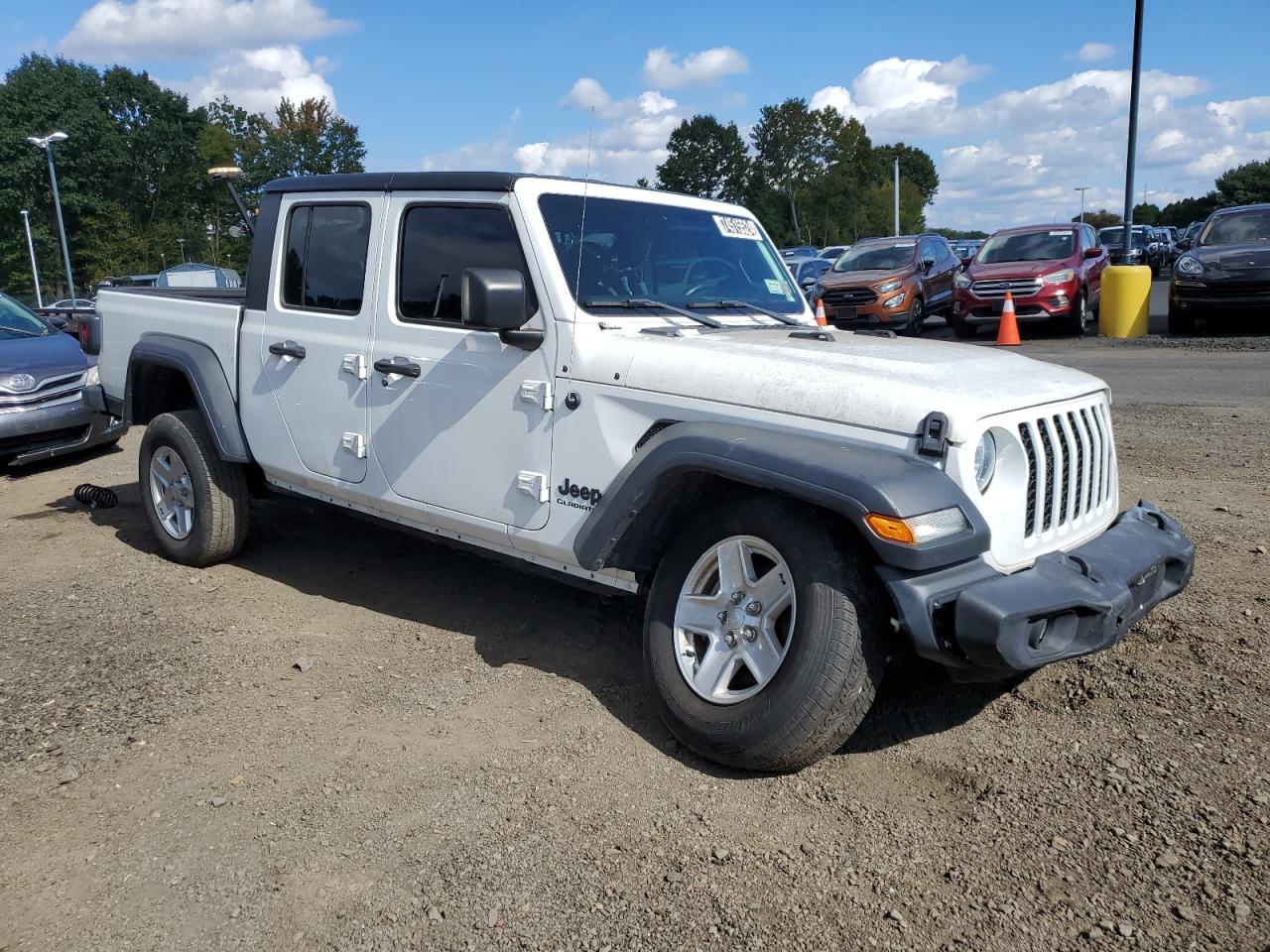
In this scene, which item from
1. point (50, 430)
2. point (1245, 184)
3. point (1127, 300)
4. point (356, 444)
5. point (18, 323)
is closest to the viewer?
point (356, 444)

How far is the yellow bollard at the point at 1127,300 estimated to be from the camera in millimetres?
15242

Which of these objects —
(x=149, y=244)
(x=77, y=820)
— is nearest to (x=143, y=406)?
(x=77, y=820)

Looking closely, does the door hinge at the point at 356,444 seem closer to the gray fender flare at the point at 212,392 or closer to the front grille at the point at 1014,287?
the gray fender flare at the point at 212,392

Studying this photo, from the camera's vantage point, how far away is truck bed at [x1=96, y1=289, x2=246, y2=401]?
5.36m

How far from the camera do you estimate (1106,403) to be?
388cm

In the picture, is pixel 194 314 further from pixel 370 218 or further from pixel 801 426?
pixel 801 426

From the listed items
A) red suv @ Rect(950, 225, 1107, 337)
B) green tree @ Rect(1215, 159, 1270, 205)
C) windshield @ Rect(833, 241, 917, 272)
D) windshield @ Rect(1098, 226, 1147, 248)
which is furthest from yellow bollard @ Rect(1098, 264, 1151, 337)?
green tree @ Rect(1215, 159, 1270, 205)

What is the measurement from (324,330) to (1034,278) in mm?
13337

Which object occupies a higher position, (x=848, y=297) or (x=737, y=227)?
(x=737, y=227)

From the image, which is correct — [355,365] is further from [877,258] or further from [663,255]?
[877,258]

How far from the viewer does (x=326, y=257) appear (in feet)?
16.0

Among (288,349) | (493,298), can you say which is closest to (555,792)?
(493,298)

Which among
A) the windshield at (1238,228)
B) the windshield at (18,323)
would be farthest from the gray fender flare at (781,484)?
the windshield at (1238,228)

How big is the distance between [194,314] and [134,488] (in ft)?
9.33
